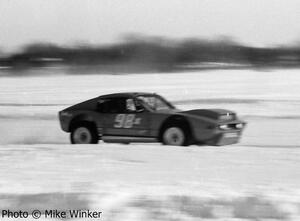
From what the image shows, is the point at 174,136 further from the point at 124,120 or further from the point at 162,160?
the point at 162,160

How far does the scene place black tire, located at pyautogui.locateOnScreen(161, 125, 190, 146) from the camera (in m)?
11.5

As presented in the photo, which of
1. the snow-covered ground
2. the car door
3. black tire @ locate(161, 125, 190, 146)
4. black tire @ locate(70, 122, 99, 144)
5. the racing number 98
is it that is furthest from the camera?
black tire @ locate(70, 122, 99, 144)

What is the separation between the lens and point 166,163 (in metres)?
8.91

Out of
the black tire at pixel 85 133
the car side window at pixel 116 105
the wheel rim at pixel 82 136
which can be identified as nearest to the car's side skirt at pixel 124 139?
the black tire at pixel 85 133

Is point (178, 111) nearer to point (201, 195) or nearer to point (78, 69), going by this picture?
point (201, 195)

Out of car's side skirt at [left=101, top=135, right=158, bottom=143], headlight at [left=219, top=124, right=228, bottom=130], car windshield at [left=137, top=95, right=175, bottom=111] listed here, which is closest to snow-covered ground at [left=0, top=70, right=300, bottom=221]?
headlight at [left=219, top=124, right=228, bottom=130]

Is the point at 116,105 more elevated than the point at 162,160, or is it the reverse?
the point at 116,105

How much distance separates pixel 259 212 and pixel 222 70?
11.9m

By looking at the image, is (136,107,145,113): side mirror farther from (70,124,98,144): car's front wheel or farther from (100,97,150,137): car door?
(70,124,98,144): car's front wheel

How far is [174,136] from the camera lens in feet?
38.2

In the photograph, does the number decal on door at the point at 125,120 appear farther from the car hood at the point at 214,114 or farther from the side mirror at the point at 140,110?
the car hood at the point at 214,114

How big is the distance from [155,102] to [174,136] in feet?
3.75

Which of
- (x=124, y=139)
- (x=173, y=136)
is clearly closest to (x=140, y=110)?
(x=124, y=139)

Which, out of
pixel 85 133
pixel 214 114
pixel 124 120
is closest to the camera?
pixel 214 114
